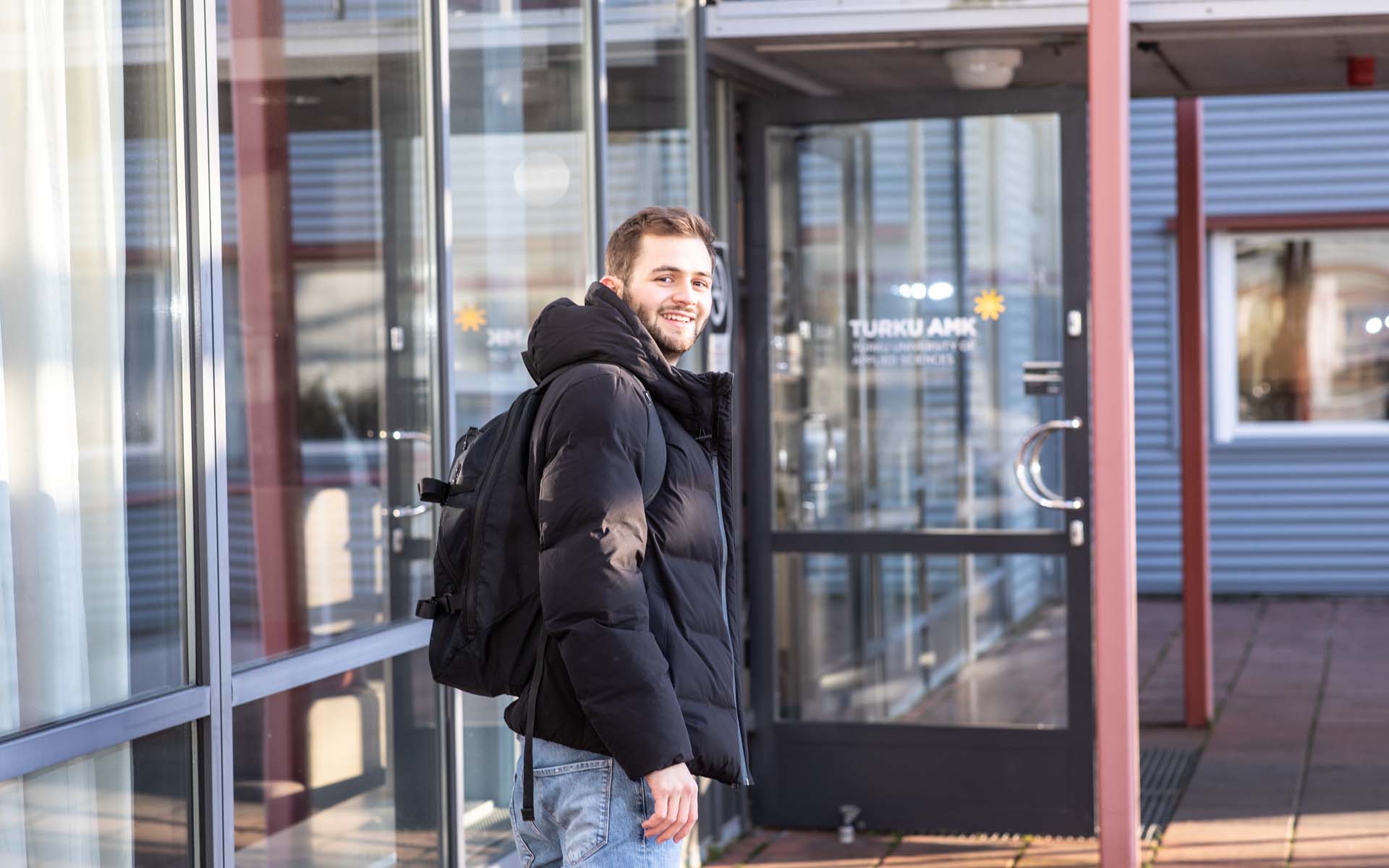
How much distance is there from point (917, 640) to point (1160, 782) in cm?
117

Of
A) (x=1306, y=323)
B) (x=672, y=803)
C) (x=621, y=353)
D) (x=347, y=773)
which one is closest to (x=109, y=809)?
(x=672, y=803)

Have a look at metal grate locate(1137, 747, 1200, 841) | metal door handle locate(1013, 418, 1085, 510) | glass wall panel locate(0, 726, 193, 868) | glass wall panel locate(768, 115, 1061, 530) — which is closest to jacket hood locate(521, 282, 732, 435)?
glass wall panel locate(0, 726, 193, 868)

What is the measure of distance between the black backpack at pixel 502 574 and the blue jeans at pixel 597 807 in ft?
0.11

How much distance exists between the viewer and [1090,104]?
13.3 ft

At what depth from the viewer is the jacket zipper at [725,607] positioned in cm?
229

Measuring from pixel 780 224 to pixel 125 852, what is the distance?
3.19 meters

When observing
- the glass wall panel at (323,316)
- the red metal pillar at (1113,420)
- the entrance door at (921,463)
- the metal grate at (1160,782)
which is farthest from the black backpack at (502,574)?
the metal grate at (1160,782)

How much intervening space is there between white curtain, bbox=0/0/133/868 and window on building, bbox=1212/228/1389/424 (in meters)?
9.49

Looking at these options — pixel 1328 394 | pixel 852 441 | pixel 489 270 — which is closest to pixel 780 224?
pixel 852 441

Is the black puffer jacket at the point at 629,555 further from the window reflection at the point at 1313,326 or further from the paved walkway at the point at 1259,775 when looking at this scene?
the window reflection at the point at 1313,326

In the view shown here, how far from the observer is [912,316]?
5211 mm

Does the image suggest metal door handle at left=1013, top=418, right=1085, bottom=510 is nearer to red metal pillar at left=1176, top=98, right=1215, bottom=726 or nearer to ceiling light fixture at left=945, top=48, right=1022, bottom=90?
ceiling light fixture at left=945, top=48, right=1022, bottom=90

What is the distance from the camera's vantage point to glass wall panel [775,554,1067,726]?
5160 millimetres

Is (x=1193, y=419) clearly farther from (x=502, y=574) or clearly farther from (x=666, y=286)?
(x=502, y=574)
